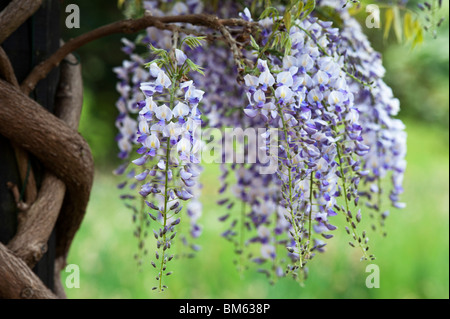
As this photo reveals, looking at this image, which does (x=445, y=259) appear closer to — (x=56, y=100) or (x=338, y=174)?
(x=338, y=174)

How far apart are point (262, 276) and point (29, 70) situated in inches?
61.9

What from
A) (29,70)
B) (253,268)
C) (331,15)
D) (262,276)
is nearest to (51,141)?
(29,70)

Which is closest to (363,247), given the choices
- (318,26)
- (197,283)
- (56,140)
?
(318,26)

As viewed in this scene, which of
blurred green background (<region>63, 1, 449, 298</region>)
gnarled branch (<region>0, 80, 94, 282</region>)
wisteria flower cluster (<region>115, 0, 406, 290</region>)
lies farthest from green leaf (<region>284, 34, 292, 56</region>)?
blurred green background (<region>63, 1, 449, 298</region>)

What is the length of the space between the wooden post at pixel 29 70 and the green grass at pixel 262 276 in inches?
48.1

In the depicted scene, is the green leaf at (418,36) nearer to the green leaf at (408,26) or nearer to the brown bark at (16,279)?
the green leaf at (408,26)

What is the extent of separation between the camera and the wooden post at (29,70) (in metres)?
0.93

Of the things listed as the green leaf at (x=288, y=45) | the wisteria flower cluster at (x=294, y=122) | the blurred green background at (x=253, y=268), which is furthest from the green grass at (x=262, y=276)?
the green leaf at (x=288, y=45)

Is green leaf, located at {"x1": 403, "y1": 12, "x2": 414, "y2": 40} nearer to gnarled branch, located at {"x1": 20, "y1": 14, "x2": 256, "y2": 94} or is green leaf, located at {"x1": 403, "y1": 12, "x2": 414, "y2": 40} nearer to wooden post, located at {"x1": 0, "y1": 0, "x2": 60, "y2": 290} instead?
gnarled branch, located at {"x1": 20, "y1": 14, "x2": 256, "y2": 94}

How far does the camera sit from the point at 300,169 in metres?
0.83

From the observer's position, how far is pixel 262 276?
2312mm

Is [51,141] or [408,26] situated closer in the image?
[51,141]

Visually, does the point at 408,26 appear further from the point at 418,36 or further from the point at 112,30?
the point at 112,30

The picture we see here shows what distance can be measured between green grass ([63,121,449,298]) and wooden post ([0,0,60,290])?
4.01ft
